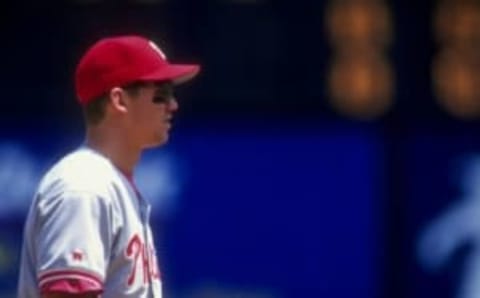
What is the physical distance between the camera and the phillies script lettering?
4.17m

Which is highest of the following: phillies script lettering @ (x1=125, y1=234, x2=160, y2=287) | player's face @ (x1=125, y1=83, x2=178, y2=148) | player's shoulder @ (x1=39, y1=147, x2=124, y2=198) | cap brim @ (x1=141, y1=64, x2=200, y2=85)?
cap brim @ (x1=141, y1=64, x2=200, y2=85)

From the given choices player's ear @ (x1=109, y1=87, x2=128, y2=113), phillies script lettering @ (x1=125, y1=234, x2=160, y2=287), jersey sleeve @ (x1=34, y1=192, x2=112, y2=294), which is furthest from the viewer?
player's ear @ (x1=109, y1=87, x2=128, y2=113)

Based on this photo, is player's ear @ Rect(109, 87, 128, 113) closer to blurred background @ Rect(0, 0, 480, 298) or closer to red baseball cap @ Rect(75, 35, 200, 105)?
red baseball cap @ Rect(75, 35, 200, 105)

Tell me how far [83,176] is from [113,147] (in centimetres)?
17

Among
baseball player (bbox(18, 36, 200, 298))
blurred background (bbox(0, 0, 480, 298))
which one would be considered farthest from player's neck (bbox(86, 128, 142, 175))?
blurred background (bbox(0, 0, 480, 298))

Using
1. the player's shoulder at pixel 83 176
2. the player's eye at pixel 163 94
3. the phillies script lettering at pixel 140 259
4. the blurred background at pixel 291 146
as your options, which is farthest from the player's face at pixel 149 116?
the blurred background at pixel 291 146

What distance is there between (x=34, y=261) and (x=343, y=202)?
4.62 m

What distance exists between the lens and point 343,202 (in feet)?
28.7

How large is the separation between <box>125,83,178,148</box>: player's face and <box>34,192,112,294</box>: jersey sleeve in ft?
0.77

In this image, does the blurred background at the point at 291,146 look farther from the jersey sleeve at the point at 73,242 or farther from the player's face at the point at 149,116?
the jersey sleeve at the point at 73,242

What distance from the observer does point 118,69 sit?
431cm

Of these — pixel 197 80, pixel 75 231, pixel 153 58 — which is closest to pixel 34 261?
pixel 75 231

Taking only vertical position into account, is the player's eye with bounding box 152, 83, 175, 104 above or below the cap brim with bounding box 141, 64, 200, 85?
below

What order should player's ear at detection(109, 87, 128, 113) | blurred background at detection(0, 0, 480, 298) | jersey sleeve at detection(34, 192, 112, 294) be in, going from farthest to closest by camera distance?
blurred background at detection(0, 0, 480, 298) < player's ear at detection(109, 87, 128, 113) < jersey sleeve at detection(34, 192, 112, 294)
